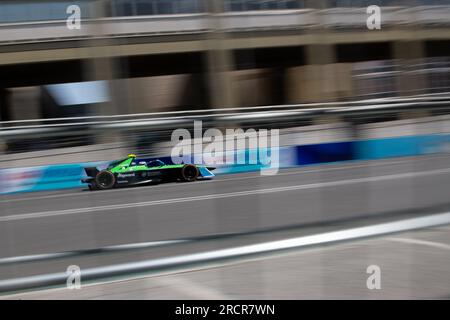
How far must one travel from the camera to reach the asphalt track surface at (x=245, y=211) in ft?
11.3

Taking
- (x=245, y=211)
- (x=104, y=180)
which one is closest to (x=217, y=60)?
(x=104, y=180)

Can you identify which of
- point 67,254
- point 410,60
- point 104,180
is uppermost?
point 410,60

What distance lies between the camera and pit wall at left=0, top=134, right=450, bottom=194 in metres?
3.38

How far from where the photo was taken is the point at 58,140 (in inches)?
115

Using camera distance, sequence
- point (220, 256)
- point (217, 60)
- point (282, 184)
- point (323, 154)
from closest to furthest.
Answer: point (220, 256)
point (323, 154)
point (282, 184)
point (217, 60)

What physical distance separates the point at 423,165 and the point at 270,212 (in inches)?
57.4

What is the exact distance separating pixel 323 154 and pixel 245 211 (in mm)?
668

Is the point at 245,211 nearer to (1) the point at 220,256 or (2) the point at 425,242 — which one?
(1) the point at 220,256

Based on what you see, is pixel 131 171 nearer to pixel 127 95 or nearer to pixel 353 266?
pixel 353 266

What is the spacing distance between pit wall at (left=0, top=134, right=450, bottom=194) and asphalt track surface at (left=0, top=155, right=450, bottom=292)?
0.10 metres

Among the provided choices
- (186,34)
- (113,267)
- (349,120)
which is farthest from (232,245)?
(186,34)


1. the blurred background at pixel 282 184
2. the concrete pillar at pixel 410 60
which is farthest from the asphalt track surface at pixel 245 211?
the concrete pillar at pixel 410 60

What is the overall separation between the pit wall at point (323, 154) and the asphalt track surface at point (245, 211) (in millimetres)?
101

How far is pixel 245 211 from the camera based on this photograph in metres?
3.78
